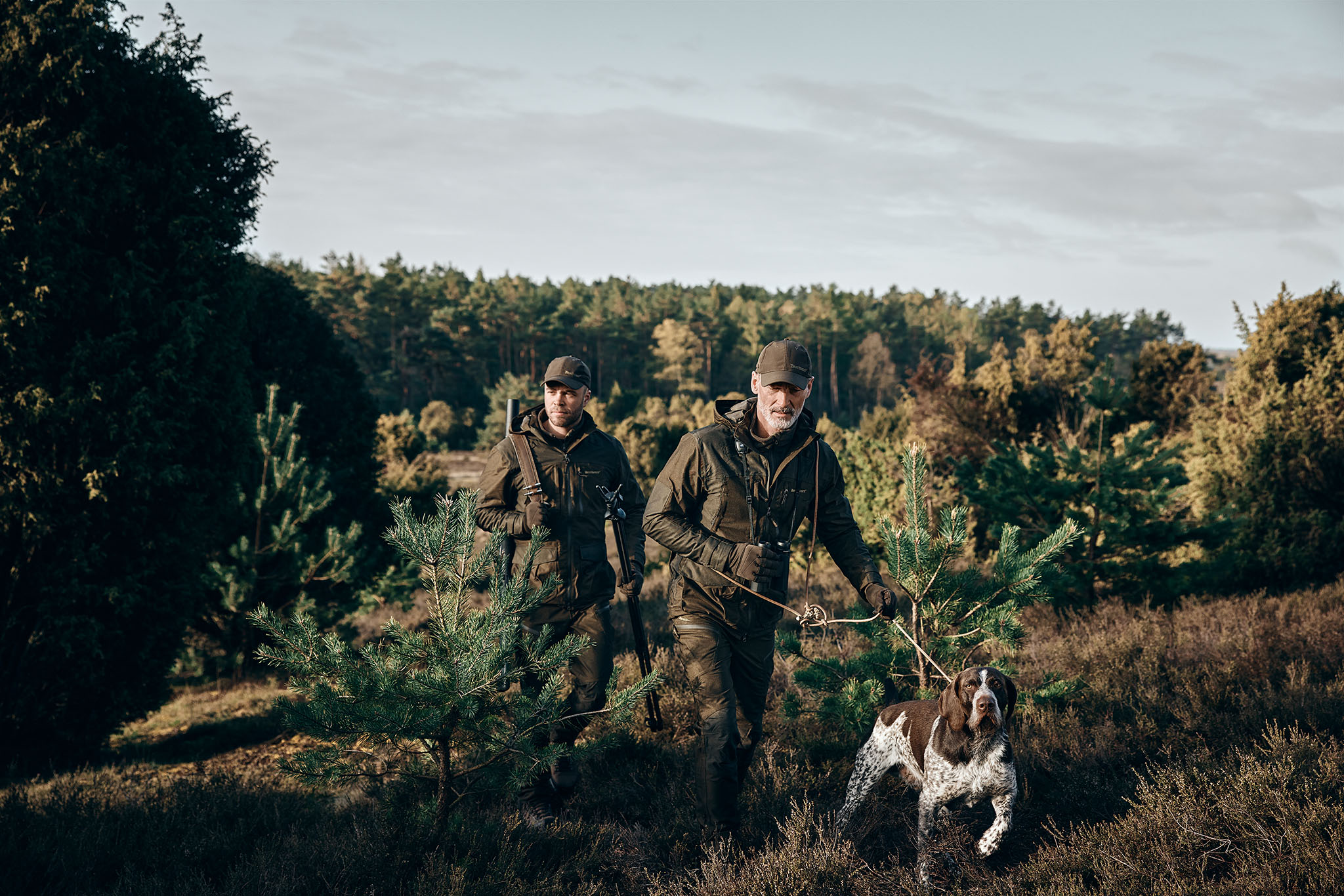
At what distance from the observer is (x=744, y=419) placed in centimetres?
417

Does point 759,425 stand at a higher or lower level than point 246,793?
higher

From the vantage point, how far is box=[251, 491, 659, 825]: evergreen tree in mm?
3297

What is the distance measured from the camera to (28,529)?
6.43m

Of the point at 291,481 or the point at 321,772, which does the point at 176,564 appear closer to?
the point at 291,481

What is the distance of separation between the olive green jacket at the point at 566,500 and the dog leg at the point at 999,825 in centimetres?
235

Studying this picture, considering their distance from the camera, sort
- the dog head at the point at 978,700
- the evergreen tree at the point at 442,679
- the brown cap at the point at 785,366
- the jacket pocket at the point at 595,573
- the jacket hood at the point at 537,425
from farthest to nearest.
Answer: the jacket hood at the point at 537,425
the jacket pocket at the point at 595,573
the brown cap at the point at 785,366
the dog head at the point at 978,700
the evergreen tree at the point at 442,679

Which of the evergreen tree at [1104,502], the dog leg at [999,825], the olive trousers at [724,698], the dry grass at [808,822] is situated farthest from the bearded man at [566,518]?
the evergreen tree at [1104,502]

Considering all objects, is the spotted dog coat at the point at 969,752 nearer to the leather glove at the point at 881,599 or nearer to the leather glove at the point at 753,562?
the leather glove at the point at 881,599

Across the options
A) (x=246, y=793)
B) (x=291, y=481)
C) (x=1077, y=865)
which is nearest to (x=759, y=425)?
(x=1077, y=865)

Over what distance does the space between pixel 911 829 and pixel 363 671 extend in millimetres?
2899

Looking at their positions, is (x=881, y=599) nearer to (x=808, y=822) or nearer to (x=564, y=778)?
(x=808, y=822)

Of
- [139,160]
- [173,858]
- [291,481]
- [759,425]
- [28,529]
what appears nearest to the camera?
[173,858]

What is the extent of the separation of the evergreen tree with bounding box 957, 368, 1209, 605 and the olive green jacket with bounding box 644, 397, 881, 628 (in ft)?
13.6

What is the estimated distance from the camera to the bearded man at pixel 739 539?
3963 mm
